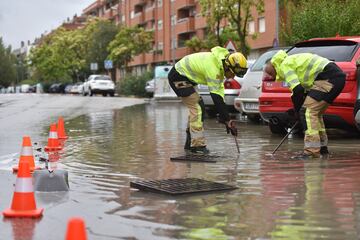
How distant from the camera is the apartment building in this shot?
4612cm

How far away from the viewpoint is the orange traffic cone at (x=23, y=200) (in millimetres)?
5543

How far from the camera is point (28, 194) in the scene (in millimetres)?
5594

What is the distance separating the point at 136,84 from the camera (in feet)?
143

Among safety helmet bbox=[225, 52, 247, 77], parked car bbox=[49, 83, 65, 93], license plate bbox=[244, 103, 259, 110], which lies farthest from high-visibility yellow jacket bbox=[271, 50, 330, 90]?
parked car bbox=[49, 83, 65, 93]

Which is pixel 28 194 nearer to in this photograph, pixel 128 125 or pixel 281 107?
pixel 281 107

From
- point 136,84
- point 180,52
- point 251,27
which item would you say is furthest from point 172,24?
point 136,84

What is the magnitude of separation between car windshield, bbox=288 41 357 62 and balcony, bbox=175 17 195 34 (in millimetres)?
50924

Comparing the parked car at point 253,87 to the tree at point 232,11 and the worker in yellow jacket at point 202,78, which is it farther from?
the tree at point 232,11

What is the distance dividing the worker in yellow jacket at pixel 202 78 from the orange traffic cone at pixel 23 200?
400cm

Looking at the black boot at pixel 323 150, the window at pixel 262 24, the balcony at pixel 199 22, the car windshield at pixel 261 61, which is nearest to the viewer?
the black boot at pixel 323 150

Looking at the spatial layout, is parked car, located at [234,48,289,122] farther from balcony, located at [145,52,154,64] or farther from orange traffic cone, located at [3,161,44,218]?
balcony, located at [145,52,154,64]

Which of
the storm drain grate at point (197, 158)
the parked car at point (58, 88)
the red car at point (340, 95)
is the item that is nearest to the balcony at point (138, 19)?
the parked car at point (58, 88)

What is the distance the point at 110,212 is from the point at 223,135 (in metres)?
7.40

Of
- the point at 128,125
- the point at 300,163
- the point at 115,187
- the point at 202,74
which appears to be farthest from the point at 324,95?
the point at 128,125
